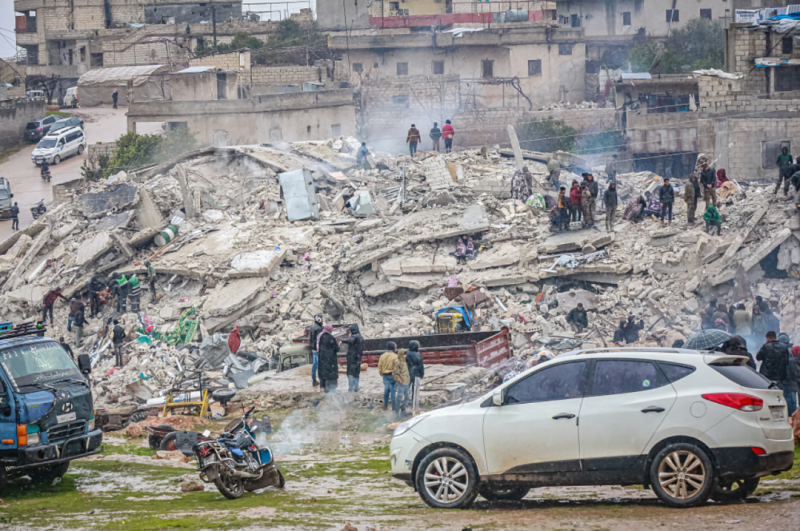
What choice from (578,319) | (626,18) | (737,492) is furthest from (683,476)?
(626,18)

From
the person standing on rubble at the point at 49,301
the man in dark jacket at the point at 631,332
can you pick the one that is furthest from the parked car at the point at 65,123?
the man in dark jacket at the point at 631,332

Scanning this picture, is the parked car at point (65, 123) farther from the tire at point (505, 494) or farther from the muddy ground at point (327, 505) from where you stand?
the tire at point (505, 494)

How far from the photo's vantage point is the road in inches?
1551

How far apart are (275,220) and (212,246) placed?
7.50 ft

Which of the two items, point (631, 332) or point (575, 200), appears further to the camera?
point (575, 200)

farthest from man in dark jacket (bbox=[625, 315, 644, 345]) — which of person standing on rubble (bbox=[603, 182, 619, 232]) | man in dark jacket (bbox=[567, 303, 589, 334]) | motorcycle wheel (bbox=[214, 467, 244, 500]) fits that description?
motorcycle wheel (bbox=[214, 467, 244, 500])

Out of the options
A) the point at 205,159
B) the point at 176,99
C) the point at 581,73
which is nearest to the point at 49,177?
the point at 176,99

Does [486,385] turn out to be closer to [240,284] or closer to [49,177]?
[240,284]

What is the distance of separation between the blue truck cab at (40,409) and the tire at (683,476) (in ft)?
20.4

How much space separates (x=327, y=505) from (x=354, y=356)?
605cm

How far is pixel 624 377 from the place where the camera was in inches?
277

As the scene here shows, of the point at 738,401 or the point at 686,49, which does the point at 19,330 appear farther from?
the point at 686,49

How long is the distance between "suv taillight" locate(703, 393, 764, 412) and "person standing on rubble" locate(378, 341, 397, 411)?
22.0ft

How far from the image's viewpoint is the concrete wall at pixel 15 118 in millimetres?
48844
